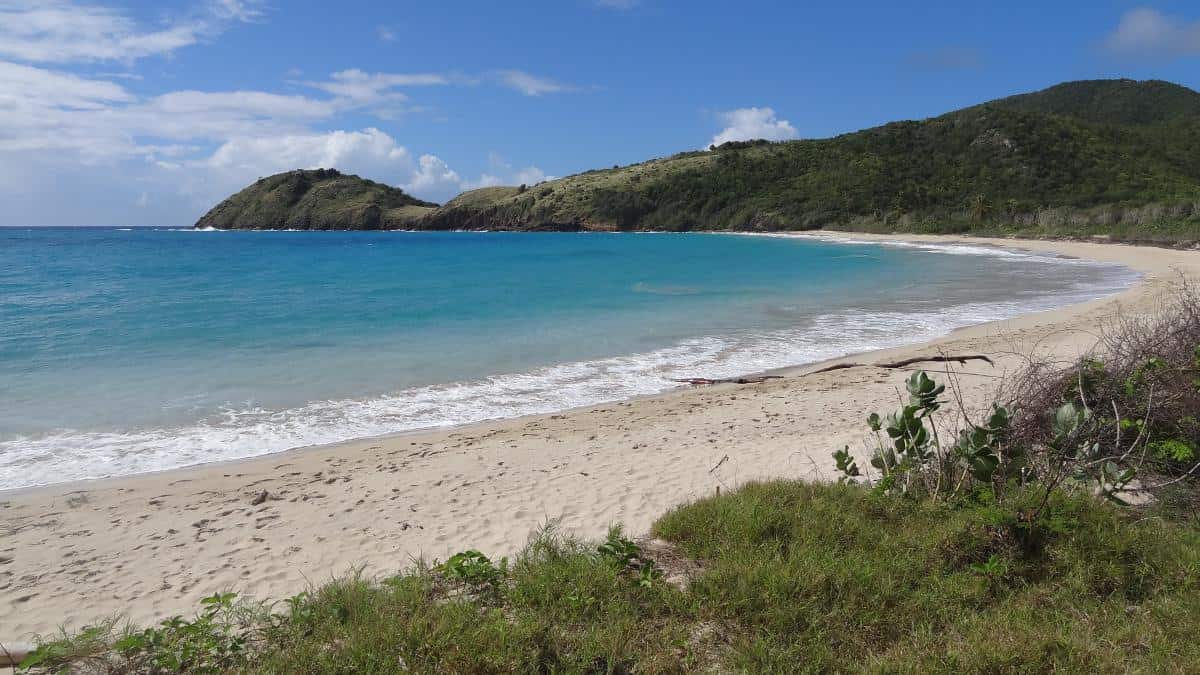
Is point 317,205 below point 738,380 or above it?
above

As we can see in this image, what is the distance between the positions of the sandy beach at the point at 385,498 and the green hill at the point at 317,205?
14536 centimetres

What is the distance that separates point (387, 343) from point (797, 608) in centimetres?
1287

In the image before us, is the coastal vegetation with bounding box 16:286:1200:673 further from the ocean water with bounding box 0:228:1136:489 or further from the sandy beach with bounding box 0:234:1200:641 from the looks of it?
the ocean water with bounding box 0:228:1136:489

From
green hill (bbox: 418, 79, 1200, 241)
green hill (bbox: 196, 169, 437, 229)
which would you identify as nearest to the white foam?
green hill (bbox: 418, 79, 1200, 241)

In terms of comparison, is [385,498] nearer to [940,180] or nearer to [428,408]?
[428,408]

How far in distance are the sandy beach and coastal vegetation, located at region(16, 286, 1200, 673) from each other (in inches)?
31.1

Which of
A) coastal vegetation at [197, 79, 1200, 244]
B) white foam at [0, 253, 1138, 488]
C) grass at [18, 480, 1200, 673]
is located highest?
coastal vegetation at [197, 79, 1200, 244]

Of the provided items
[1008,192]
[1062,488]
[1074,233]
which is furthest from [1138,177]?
[1062,488]

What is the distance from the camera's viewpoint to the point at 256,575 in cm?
451

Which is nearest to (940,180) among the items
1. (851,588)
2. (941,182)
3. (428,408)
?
(941,182)

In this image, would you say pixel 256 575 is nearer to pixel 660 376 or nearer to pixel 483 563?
pixel 483 563

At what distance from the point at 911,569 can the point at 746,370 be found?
26.8 ft

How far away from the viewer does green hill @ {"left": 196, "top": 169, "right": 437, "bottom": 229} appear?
149250 mm

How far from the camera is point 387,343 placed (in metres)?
14.7
